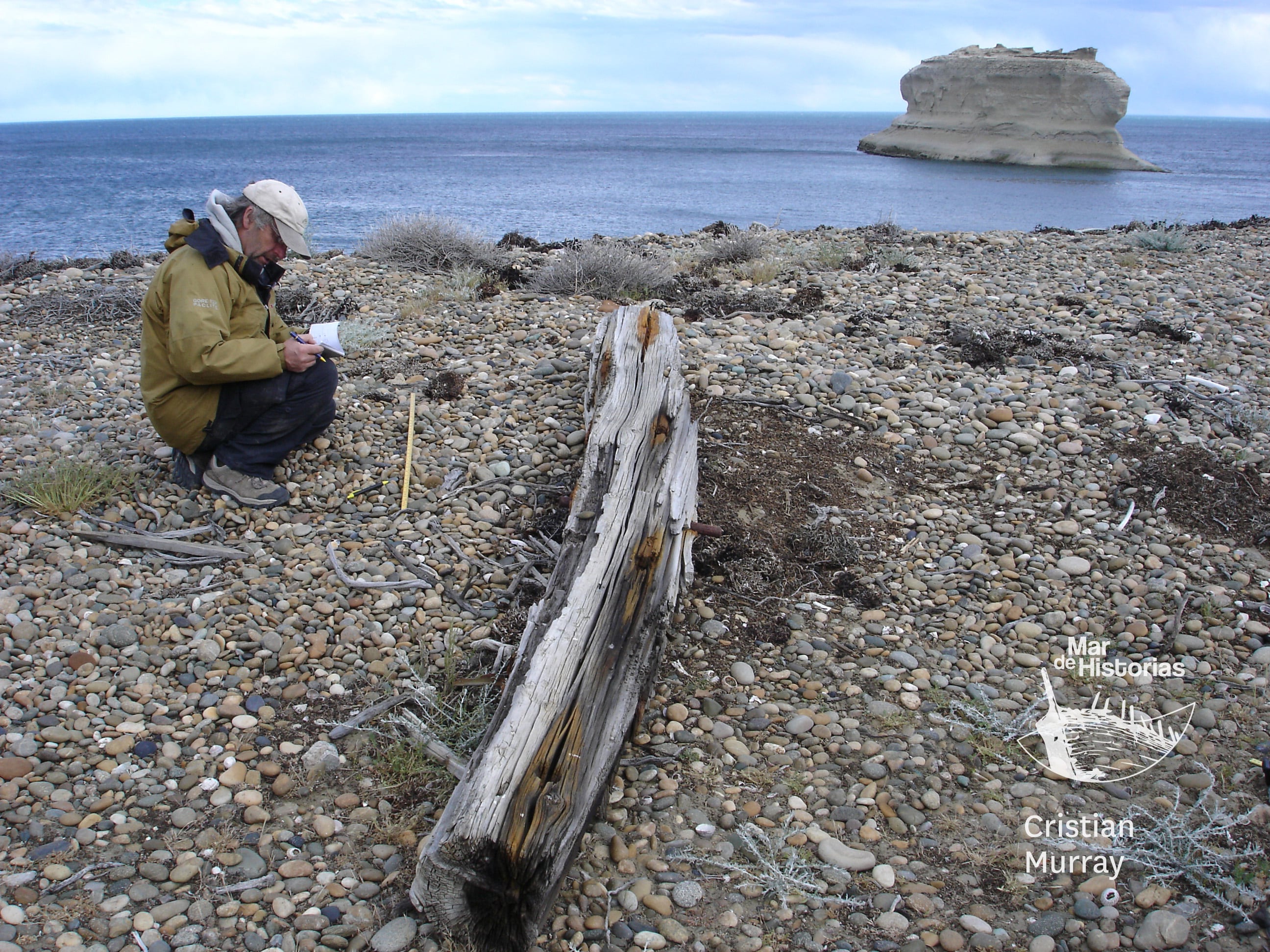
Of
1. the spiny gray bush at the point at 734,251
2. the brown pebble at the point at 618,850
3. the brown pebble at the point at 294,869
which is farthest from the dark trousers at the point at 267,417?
the spiny gray bush at the point at 734,251

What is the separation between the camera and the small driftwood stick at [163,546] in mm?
4145

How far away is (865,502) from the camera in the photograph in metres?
4.84

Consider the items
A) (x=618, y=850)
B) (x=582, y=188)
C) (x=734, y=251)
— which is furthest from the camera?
(x=582, y=188)

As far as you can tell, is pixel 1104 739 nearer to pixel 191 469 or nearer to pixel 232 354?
pixel 232 354

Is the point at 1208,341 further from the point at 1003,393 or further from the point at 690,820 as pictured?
the point at 690,820

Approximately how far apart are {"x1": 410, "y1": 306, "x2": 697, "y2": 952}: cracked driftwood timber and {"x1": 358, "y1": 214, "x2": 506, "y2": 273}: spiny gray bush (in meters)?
5.23

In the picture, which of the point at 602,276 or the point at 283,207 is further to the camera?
the point at 602,276

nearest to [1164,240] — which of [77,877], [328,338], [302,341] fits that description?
[328,338]

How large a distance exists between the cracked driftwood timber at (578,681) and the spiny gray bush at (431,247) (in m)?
5.23

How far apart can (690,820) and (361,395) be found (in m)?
3.95

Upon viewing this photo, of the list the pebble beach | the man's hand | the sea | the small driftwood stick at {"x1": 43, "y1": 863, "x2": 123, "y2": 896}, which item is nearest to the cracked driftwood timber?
the pebble beach

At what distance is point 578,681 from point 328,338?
298 centimetres

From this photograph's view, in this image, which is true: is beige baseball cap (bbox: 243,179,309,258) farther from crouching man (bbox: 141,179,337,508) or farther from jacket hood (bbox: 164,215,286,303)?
jacket hood (bbox: 164,215,286,303)

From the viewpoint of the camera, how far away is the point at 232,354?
13.5 ft
